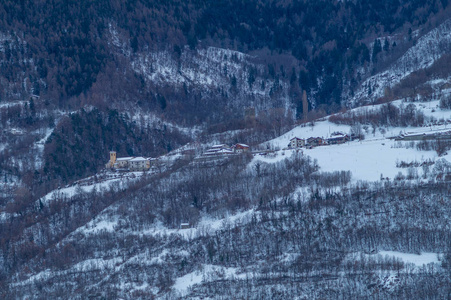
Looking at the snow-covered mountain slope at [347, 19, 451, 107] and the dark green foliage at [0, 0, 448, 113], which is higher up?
the dark green foliage at [0, 0, 448, 113]

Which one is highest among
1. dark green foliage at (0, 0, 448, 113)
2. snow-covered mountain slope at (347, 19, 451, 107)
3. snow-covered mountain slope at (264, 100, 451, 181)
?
dark green foliage at (0, 0, 448, 113)

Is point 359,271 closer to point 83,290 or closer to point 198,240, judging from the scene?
point 198,240

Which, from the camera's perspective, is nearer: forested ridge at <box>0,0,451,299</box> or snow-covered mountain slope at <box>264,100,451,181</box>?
forested ridge at <box>0,0,451,299</box>

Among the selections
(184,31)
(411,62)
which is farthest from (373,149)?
(184,31)

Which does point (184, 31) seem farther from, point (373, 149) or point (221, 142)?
point (373, 149)

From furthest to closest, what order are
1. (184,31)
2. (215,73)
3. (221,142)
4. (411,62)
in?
(184,31) → (215,73) → (411,62) → (221,142)

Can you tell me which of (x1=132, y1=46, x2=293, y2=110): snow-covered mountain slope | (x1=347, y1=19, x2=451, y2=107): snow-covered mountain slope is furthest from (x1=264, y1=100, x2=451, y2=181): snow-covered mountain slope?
(x1=132, y1=46, x2=293, y2=110): snow-covered mountain slope

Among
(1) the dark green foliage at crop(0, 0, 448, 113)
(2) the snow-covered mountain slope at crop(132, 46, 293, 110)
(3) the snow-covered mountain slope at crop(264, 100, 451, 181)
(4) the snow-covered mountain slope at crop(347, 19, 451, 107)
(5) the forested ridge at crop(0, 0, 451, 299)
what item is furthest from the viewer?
(2) the snow-covered mountain slope at crop(132, 46, 293, 110)

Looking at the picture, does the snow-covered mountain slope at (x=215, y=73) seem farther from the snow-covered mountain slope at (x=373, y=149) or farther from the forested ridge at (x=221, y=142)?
the snow-covered mountain slope at (x=373, y=149)

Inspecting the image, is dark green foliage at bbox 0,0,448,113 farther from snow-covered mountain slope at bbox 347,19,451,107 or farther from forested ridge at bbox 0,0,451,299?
snow-covered mountain slope at bbox 347,19,451,107

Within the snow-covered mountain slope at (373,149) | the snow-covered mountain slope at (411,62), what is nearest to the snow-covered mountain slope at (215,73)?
the snow-covered mountain slope at (411,62)

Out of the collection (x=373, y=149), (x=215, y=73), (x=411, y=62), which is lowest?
(x=373, y=149)
